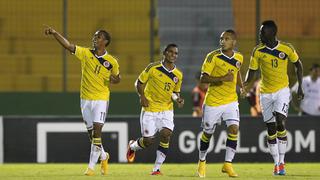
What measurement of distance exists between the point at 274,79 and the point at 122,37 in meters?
8.35

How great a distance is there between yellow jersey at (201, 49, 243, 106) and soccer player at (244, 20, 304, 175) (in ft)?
1.57

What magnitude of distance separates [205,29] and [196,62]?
83 centimetres

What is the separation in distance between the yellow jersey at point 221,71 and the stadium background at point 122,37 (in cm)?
693

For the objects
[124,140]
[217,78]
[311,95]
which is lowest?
[124,140]

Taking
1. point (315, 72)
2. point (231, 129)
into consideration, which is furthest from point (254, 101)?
point (231, 129)

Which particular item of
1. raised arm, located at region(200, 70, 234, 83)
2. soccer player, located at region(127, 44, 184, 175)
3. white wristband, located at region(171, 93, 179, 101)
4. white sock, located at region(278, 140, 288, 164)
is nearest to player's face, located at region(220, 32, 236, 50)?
raised arm, located at region(200, 70, 234, 83)

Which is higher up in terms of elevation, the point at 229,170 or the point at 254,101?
the point at 229,170

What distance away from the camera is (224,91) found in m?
13.9

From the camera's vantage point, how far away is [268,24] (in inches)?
563

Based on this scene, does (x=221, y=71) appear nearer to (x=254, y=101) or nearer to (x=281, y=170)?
(x=281, y=170)

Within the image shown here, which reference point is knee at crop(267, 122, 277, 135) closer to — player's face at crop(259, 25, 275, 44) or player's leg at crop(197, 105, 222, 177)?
player's leg at crop(197, 105, 222, 177)

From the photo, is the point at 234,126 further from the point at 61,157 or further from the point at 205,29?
the point at 205,29

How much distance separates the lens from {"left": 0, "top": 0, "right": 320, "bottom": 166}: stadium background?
21297 millimetres

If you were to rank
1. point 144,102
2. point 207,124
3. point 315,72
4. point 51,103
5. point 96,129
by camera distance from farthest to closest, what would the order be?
point 51,103, point 315,72, point 144,102, point 96,129, point 207,124
